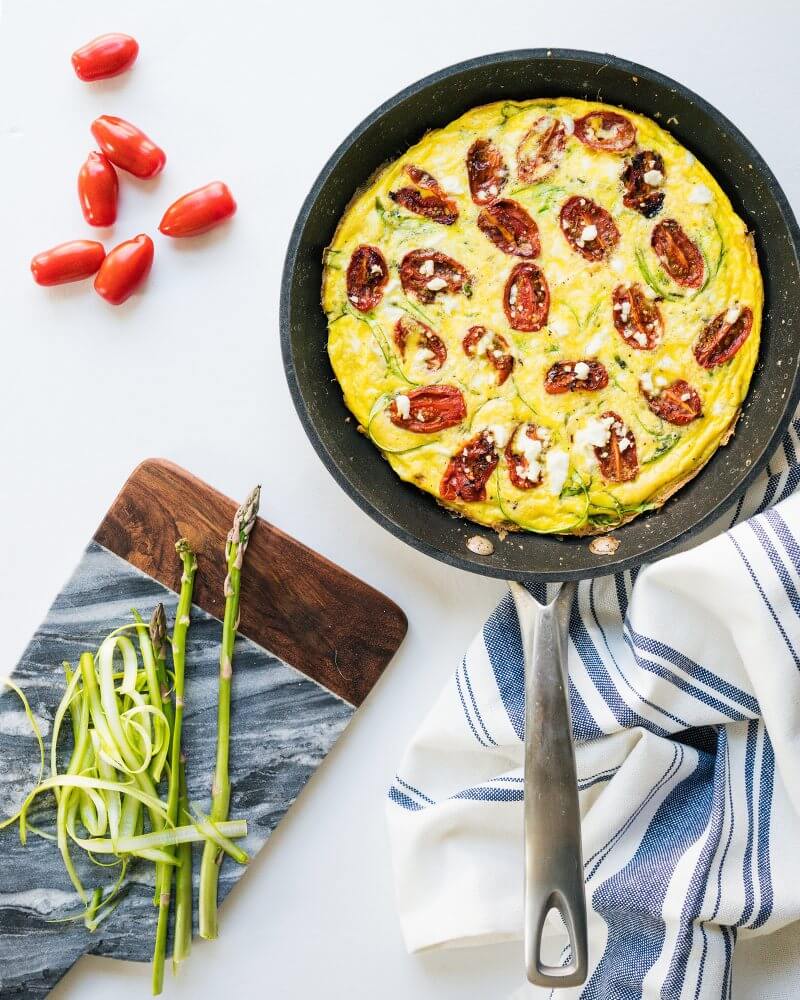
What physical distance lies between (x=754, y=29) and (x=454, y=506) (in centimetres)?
183

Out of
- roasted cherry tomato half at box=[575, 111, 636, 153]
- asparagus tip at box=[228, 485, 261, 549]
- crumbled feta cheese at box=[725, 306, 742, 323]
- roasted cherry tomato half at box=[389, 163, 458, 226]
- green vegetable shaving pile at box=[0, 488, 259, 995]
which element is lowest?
green vegetable shaving pile at box=[0, 488, 259, 995]

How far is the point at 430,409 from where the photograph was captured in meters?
2.98

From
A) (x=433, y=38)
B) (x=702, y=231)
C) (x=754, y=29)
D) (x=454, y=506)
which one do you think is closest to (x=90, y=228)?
(x=433, y=38)

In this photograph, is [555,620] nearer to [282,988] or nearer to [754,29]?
[282,988]

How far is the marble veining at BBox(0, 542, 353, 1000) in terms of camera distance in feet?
10.8

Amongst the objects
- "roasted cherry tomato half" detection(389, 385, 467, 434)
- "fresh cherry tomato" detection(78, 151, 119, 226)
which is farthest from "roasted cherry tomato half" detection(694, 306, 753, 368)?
"fresh cherry tomato" detection(78, 151, 119, 226)

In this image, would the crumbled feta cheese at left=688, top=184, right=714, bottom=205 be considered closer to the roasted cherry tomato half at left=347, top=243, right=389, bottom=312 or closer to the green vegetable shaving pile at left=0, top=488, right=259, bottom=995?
the roasted cherry tomato half at left=347, top=243, right=389, bottom=312

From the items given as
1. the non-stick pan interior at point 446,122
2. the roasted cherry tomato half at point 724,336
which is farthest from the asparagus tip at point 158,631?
the roasted cherry tomato half at point 724,336

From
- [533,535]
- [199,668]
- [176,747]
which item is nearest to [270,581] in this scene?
[199,668]

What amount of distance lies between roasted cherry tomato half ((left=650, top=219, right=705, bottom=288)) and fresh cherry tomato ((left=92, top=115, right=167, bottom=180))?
167cm

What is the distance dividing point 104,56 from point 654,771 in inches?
116

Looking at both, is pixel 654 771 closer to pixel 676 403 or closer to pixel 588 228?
pixel 676 403

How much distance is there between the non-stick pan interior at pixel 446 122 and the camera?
281 cm

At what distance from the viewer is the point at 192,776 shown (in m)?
3.36
